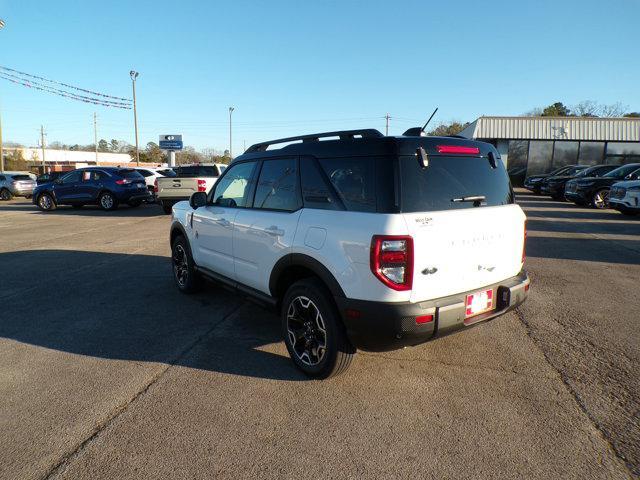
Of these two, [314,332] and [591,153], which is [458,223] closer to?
[314,332]

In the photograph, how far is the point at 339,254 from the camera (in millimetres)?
3021

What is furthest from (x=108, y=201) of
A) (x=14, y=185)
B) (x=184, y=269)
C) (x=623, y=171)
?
(x=623, y=171)

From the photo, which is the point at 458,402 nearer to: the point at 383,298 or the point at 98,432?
the point at 383,298

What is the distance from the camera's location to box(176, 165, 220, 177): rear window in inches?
598

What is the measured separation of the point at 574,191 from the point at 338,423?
18.1m

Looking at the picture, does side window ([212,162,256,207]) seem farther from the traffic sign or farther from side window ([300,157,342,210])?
the traffic sign

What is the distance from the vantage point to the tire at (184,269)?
5.53 metres

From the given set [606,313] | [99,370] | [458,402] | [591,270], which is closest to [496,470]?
[458,402]

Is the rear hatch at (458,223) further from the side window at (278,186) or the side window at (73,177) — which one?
the side window at (73,177)

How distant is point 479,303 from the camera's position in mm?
3242

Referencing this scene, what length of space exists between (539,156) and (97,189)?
27294 millimetres

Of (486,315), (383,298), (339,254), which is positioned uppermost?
(339,254)

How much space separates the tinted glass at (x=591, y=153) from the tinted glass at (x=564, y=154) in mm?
416

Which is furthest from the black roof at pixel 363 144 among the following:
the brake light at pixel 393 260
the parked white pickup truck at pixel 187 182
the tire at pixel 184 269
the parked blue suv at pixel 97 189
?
the parked blue suv at pixel 97 189
